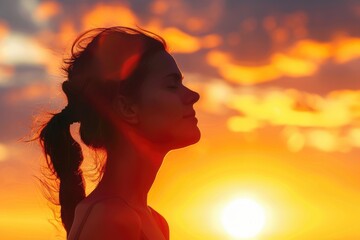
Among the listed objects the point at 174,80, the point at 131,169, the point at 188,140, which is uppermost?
the point at 174,80

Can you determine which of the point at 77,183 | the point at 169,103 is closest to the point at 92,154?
the point at 77,183

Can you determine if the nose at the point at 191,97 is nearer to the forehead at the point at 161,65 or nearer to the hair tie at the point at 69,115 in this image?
the forehead at the point at 161,65

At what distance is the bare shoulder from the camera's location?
15.2 ft

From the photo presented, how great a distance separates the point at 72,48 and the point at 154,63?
2.32ft

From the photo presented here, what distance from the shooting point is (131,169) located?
17.1 ft

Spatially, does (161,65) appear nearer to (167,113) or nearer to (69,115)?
(167,113)

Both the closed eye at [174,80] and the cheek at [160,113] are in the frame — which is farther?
the closed eye at [174,80]

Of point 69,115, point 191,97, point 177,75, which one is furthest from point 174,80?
point 69,115

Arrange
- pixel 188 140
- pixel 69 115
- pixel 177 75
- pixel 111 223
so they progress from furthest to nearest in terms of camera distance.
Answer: pixel 69 115 < pixel 177 75 < pixel 188 140 < pixel 111 223

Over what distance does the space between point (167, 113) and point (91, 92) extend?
0.61 metres

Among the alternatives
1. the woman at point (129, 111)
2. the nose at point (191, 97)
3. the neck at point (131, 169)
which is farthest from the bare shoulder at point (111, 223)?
the nose at point (191, 97)

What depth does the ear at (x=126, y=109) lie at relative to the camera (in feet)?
17.2

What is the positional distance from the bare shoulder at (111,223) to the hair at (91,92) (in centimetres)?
65

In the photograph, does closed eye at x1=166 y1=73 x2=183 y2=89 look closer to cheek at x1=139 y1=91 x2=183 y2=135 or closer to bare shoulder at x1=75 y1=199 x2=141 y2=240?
cheek at x1=139 y1=91 x2=183 y2=135
